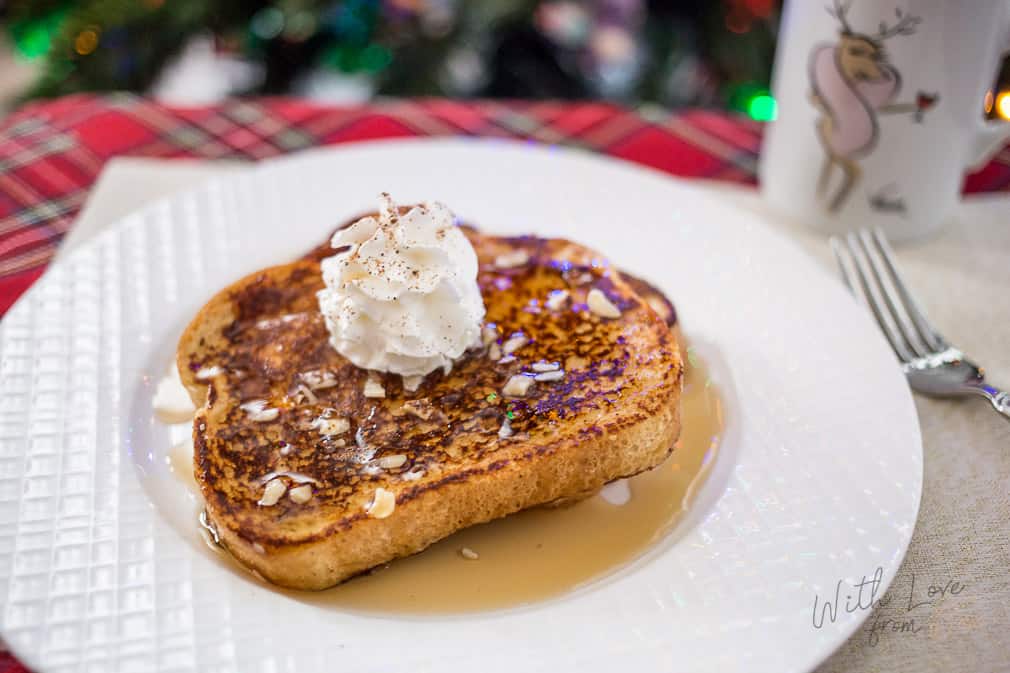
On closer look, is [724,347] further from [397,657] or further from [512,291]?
[397,657]

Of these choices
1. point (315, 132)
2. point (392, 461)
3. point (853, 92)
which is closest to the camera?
point (392, 461)

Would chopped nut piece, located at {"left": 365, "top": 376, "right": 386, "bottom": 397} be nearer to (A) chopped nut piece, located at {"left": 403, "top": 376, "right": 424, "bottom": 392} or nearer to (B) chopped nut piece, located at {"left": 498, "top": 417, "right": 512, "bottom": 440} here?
(A) chopped nut piece, located at {"left": 403, "top": 376, "right": 424, "bottom": 392}

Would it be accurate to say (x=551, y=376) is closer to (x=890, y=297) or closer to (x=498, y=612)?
(x=498, y=612)

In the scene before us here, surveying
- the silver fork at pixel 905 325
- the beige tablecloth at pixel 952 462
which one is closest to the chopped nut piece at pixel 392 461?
the beige tablecloth at pixel 952 462

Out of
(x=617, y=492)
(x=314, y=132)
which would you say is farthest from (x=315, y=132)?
(x=617, y=492)

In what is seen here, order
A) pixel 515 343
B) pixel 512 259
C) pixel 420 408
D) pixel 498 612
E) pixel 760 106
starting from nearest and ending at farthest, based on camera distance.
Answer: pixel 498 612
pixel 420 408
pixel 515 343
pixel 512 259
pixel 760 106

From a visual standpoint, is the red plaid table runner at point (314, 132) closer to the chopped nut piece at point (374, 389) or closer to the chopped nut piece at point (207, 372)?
the chopped nut piece at point (207, 372)

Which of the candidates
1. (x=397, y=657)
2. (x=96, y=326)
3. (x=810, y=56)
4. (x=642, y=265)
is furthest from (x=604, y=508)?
(x=810, y=56)
